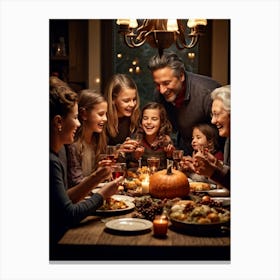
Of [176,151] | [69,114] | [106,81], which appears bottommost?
[176,151]

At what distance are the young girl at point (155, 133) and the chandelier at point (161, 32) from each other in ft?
1.16

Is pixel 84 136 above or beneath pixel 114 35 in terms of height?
beneath

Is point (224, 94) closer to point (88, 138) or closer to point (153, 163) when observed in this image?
point (153, 163)

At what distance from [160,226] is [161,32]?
1146 mm

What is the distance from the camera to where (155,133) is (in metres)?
3.21

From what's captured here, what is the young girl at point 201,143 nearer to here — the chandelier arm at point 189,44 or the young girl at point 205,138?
the young girl at point 205,138

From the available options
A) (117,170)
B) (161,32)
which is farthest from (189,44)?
(117,170)

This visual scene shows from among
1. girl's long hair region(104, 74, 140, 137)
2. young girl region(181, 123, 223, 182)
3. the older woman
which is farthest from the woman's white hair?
girl's long hair region(104, 74, 140, 137)

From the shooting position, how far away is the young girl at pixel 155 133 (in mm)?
3184

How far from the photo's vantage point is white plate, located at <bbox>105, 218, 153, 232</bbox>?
112 inches
